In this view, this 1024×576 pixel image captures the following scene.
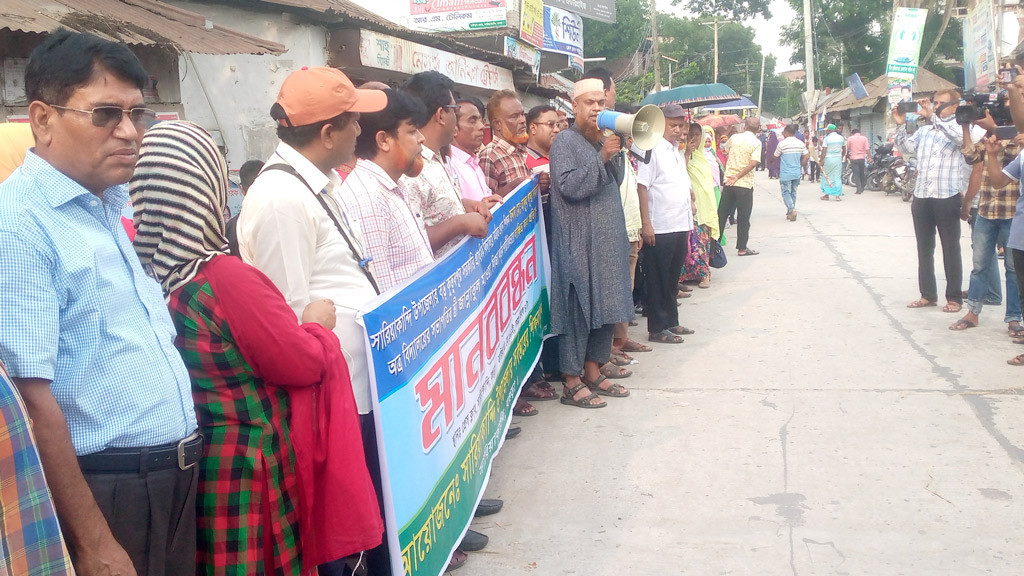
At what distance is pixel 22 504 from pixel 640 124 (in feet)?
12.5

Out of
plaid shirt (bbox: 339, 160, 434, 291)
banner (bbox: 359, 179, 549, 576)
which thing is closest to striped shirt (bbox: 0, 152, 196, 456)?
banner (bbox: 359, 179, 549, 576)

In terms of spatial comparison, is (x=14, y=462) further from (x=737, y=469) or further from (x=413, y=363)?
(x=737, y=469)

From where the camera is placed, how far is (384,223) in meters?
2.96

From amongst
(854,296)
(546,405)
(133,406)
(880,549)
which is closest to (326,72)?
(133,406)

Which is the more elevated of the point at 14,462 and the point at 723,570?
the point at 14,462

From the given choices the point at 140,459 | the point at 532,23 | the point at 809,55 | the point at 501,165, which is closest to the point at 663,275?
the point at 501,165

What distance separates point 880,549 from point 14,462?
2.99 meters

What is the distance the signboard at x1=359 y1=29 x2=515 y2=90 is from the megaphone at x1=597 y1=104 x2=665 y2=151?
377cm

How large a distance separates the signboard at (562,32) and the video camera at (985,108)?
1482 cm

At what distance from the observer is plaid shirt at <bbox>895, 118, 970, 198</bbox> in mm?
6934

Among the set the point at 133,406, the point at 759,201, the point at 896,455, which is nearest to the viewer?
the point at 133,406

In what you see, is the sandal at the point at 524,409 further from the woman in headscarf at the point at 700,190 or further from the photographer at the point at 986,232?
the woman in headscarf at the point at 700,190

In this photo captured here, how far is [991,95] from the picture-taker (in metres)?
5.87

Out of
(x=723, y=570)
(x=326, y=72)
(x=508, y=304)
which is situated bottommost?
(x=723, y=570)
